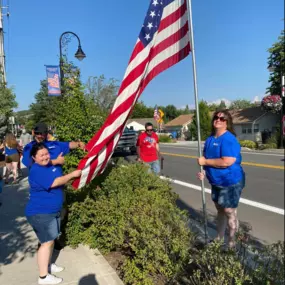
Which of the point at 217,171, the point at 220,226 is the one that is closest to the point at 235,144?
the point at 217,171

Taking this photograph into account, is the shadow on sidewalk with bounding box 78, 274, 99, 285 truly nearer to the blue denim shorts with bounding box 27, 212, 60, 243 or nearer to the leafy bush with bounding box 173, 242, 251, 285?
the blue denim shorts with bounding box 27, 212, 60, 243

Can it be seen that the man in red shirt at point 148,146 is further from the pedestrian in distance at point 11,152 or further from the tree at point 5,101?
the tree at point 5,101

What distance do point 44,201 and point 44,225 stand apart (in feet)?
0.86

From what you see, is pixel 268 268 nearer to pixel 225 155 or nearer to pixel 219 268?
pixel 219 268

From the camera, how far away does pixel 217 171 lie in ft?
10.8

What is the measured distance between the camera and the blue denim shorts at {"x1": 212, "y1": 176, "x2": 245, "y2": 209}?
320cm

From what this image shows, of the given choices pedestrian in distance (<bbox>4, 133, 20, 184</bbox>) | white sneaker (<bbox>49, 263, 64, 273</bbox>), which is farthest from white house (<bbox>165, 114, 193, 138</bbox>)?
white sneaker (<bbox>49, 263, 64, 273</bbox>)

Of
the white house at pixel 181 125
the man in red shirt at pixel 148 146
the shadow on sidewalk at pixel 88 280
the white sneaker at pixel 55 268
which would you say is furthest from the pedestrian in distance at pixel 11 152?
the white house at pixel 181 125

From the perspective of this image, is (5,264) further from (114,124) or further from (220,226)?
(220,226)

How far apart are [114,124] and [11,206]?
477 cm

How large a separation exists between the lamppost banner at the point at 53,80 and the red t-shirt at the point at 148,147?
5.56 metres

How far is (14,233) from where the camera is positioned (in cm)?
515

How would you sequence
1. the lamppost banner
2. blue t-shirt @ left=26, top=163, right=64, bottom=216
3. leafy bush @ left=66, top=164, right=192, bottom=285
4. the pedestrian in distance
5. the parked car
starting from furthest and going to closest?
the parked car → the lamppost banner → the pedestrian in distance → blue t-shirt @ left=26, top=163, right=64, bottom=216 → leafy bush @ left=66, top=164, right=192, bottom=285

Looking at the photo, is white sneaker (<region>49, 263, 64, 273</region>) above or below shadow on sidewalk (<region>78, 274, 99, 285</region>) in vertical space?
above
